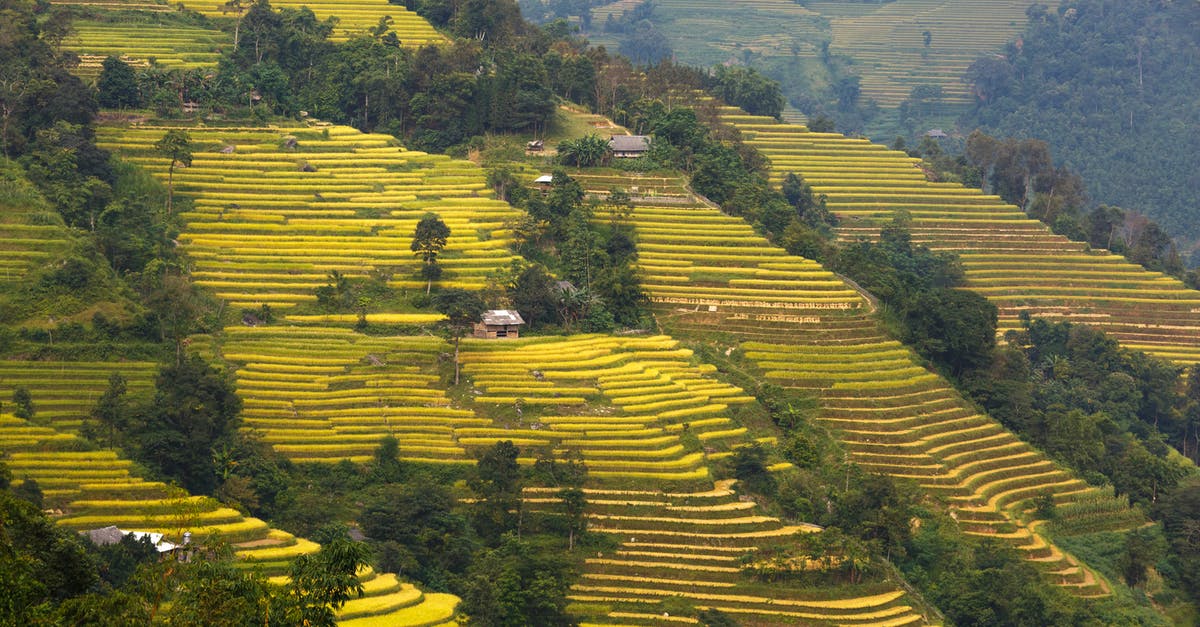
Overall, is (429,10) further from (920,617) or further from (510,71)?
(920,617)

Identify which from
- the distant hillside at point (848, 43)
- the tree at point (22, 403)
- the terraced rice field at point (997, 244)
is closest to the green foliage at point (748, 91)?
the terraced rice field at point (997, 244)

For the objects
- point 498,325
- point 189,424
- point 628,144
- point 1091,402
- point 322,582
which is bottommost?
point 1091,402

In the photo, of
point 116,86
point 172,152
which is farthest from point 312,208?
point 116,86

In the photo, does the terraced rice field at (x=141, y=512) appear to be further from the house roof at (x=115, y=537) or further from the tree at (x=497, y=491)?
the tree at (x=497, y=491)

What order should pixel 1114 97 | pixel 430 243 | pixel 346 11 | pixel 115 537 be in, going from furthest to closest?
pixel 1114 97 → pixel 346 11 → pixel 430 243 → pixel 115 537

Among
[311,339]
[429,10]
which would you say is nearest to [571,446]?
[311,339]

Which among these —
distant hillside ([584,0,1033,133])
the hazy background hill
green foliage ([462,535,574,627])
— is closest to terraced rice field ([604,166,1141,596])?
green foliage ([462,535,574,627])

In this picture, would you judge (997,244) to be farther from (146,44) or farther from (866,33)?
(866,33)
